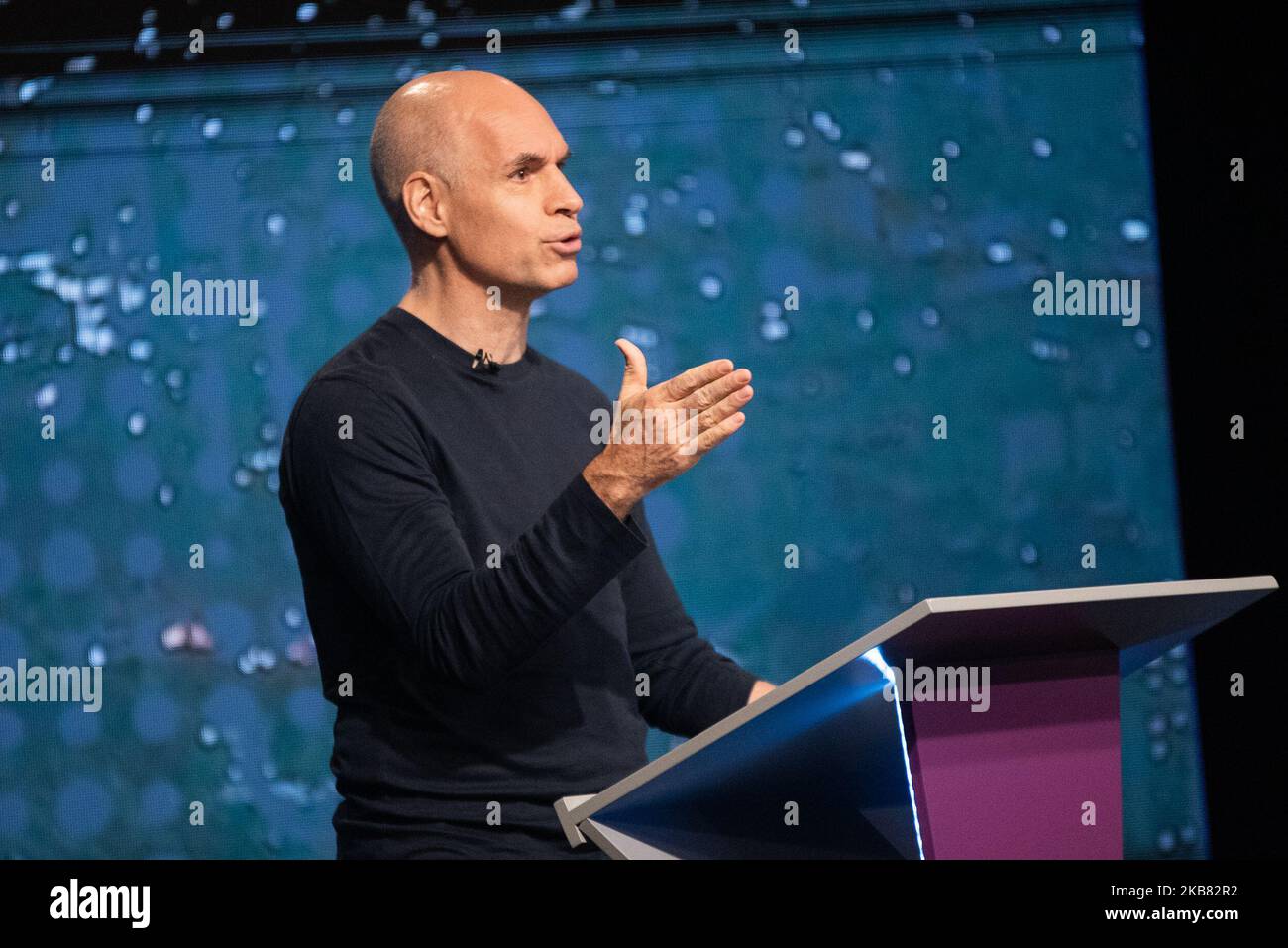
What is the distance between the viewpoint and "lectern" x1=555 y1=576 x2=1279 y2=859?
1.30m

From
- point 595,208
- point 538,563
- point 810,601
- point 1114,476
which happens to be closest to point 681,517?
point 810,601

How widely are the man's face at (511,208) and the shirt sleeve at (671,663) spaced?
362 mm

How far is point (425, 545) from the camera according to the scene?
1.65 meters

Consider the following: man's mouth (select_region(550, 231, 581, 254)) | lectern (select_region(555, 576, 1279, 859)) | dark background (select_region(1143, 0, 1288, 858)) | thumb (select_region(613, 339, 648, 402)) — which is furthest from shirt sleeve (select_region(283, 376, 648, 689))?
dark background (select_region(1143, 0, 1288, 858))

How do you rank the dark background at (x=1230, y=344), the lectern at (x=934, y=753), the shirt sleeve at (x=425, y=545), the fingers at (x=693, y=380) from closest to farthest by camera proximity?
the lectern at (x=934, y=753), the fingers at (x=693, y=380), the shirt sleeve at (x=425, y=545), the dark background at (x=1230, y=344)

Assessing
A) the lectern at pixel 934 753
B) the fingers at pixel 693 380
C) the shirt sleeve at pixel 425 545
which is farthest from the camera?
the shirt sleeve at pixel 425 545

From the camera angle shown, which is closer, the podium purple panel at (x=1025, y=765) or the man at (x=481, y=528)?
the podium purple panel at (x=1025, y=765)

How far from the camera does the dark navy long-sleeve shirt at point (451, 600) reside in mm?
1589

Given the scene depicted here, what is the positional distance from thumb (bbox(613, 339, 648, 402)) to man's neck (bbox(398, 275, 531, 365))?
409 mm

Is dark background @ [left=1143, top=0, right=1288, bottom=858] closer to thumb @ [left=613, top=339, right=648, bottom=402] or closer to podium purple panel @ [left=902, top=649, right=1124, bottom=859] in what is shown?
podium purple panel @ [left=902, top=649, right=1124, bottom=859]

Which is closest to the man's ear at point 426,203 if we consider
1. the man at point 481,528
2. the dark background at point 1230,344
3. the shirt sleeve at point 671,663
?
the man at point 481,528

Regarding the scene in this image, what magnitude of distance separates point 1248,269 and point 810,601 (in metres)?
0.97

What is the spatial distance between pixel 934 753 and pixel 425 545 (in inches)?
24.1

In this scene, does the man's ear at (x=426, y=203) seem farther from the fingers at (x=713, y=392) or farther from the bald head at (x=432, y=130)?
the fingers at (x=713, y=392)
